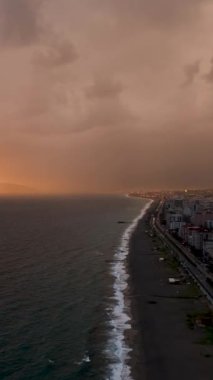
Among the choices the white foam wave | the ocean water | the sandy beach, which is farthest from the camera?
the ocean water

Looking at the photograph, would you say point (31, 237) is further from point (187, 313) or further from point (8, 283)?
point (187, 313)

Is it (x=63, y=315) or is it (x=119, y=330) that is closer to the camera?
(x=119, y=330)

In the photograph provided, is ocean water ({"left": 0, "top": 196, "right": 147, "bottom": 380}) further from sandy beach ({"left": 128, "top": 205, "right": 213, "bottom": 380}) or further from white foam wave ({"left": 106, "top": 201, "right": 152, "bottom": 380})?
sandy beach ({"left": 128, "top": 205, "right": 213, "bottom": 380})

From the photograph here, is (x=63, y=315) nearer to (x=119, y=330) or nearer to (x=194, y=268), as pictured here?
(x=119, y=330)

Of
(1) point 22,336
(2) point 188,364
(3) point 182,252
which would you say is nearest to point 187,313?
(2) point 188,364

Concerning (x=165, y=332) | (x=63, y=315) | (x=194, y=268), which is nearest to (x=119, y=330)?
(x=165, y=332)

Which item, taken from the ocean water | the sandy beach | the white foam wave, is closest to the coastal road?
the sandy beach

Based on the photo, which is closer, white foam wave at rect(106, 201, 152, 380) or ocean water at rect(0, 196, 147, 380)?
white foam wave at rect(106, 201, 152, 380)

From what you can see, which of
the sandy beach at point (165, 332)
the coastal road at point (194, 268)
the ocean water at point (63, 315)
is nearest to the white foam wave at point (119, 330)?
the ocean water at point (63, 315)
